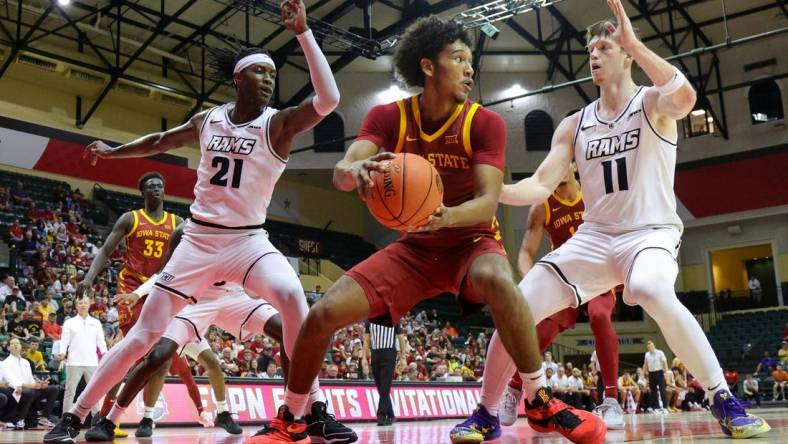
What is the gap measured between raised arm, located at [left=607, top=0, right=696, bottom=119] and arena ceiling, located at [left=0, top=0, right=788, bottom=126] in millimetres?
15361

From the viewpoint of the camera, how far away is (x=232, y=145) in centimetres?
482

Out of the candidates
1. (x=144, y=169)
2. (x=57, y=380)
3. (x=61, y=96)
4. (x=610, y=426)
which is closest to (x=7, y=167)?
(x=61, y=96)

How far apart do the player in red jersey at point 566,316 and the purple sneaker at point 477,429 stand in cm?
164

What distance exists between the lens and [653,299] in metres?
3.80

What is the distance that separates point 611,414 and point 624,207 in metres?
2.22

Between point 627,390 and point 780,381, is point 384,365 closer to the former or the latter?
point 627,390

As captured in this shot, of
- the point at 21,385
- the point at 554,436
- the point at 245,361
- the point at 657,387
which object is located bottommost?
the point at 657,387

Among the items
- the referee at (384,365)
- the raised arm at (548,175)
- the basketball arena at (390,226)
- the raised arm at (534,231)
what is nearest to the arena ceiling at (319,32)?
the basketball arena at (390,226)

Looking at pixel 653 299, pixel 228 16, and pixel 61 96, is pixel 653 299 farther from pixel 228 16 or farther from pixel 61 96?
pixel 61 96

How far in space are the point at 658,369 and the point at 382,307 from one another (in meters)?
11.8

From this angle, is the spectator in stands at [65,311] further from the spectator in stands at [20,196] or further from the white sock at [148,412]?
the white sock at [148,412]

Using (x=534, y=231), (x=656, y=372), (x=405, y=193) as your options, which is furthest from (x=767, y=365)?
(x=405, y=193)

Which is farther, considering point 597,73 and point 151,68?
point 151,68

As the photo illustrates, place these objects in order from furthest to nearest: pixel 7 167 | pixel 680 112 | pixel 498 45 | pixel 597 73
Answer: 1. pixel 498 45
2. pixel 7 167
3. pixel 597 73
4. pixel 680 112
